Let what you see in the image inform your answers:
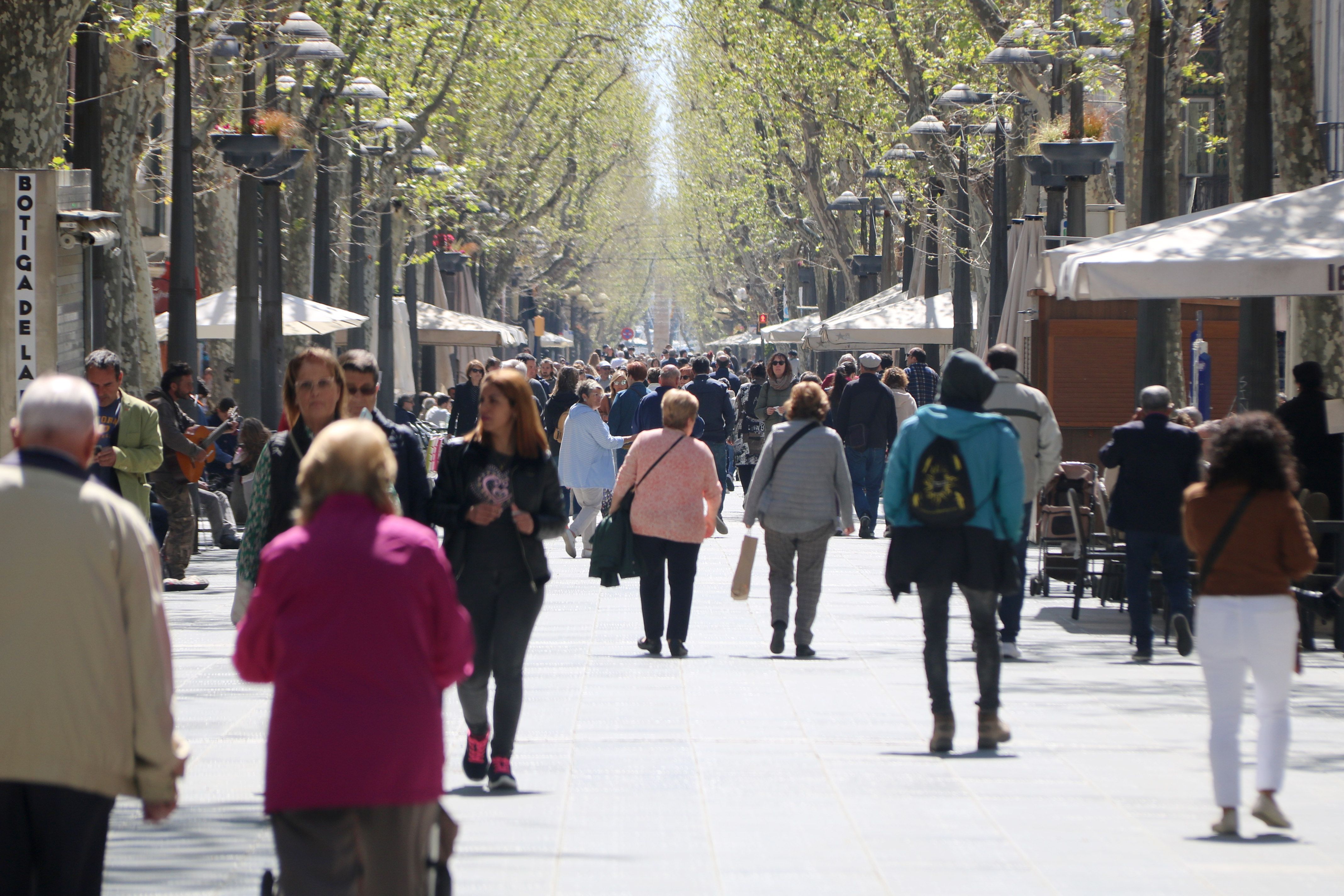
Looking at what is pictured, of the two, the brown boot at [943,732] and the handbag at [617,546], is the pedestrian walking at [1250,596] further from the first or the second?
the handbag at [617,546]

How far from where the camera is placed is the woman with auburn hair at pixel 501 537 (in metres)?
7.03

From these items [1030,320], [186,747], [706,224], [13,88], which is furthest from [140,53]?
[706,224]

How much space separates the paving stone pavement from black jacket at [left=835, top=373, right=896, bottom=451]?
7.78 metres

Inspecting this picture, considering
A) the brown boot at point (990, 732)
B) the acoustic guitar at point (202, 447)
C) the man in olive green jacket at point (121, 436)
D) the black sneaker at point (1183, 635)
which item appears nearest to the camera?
the brown boot at point (990, 732)

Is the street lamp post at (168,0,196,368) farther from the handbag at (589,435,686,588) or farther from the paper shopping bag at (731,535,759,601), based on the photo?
the paper shopping bag at (731,535,759,601)

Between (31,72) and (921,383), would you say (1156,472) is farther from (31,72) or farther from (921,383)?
(921,383)

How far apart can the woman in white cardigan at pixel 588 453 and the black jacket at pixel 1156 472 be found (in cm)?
658

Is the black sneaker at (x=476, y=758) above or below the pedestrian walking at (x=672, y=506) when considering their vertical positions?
below

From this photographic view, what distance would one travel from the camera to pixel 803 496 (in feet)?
35.7

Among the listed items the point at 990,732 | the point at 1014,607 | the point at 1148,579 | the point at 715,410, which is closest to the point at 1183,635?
the point at 1148,579

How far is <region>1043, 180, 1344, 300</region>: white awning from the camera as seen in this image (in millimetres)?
10609

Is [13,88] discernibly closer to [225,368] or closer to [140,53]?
[140,53]

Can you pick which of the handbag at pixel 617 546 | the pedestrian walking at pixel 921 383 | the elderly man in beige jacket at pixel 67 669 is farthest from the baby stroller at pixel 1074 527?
the elderly man in beige jacket at pixel 67 669

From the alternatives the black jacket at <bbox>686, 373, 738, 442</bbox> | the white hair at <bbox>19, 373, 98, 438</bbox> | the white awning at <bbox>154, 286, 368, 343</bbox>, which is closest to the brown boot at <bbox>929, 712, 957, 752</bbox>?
the white hair at <bbox>19, 373, 98, 438</bbox>
